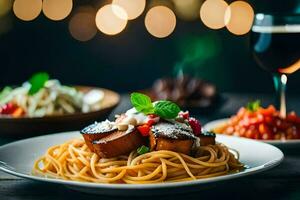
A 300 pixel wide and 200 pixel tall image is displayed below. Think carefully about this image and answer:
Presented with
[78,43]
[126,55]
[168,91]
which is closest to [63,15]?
[78,43]

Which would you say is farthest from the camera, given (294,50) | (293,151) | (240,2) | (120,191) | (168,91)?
(240,2)

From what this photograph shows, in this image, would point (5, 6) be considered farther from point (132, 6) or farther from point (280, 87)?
point (280, 87)

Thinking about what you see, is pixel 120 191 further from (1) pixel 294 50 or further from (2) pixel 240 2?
(2) pixel 240 2

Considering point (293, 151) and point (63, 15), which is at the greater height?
point (63, 15)

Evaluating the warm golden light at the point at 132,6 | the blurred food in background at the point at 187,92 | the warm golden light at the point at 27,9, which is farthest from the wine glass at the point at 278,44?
the warm golden light at the point at 27,9

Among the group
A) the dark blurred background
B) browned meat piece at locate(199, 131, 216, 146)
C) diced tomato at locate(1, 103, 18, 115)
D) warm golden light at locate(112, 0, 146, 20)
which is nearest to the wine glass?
browned meat piece at locate(199, 131, 216, 146)

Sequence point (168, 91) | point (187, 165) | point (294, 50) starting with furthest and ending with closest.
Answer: point (168, 91)
point (294, 50)
point (187, 165)
